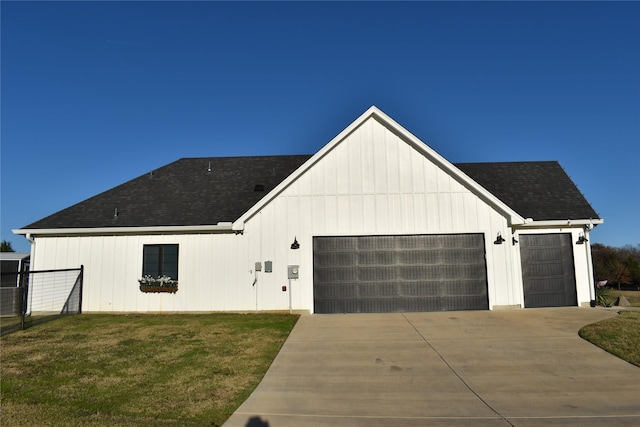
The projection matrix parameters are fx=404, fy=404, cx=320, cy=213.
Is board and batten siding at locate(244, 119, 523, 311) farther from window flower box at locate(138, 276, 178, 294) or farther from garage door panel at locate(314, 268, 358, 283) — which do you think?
window flower box at locate(138, 276, 178, 294)

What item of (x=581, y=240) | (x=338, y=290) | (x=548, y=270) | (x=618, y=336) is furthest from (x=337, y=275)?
(x=581, y=240)

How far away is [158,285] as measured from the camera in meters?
13.1

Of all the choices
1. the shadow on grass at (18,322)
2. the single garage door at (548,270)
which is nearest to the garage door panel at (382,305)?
the single garage door at (548,270)

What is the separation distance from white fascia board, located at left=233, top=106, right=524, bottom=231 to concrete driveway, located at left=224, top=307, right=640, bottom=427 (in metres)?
4.07

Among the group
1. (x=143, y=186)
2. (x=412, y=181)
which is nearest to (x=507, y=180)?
(x=412, y=181)

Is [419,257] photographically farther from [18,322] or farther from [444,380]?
[18,322]

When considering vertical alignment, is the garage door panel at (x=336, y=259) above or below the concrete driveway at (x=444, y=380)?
above

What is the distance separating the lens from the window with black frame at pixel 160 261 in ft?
43.3

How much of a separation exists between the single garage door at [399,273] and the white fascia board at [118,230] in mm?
3608

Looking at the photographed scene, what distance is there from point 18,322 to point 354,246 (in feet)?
33.0

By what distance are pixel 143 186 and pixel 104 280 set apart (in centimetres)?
419

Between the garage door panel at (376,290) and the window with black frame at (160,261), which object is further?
the window with black frame at (160,261)

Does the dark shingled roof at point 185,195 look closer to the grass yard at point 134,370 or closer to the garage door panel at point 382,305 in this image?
the grass yard at point 134,370

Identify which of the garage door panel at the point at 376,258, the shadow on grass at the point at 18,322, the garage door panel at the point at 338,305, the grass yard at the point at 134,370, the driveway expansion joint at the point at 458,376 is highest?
the garage door panel at the point at 376,258
